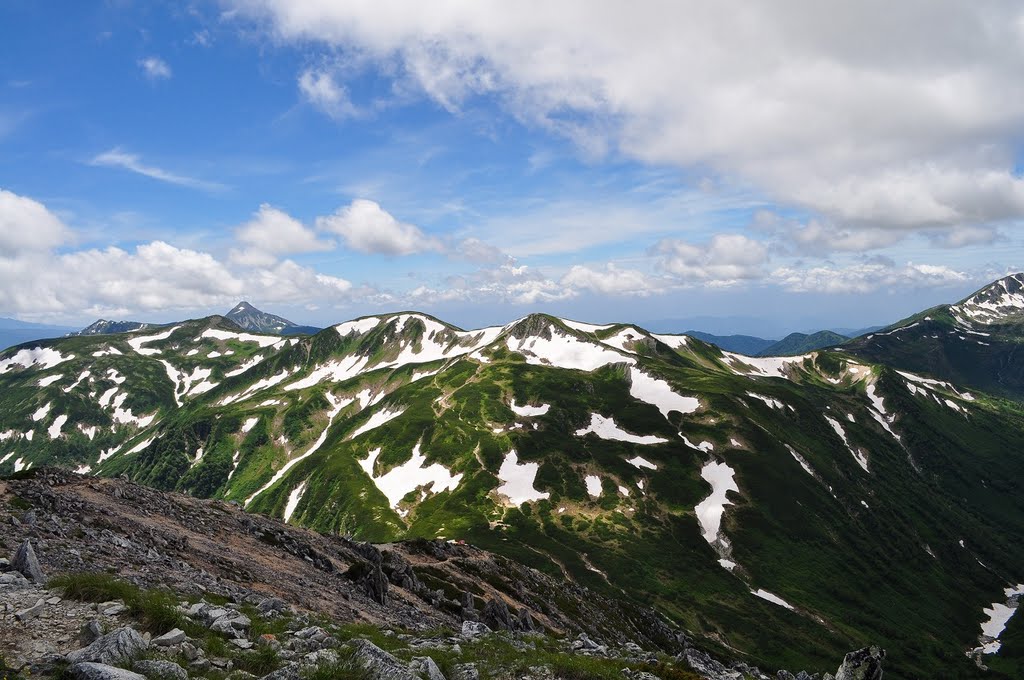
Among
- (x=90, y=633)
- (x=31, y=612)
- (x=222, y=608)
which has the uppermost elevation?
(x=31, y=612)

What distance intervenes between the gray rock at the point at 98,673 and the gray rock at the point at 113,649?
0.62 metres

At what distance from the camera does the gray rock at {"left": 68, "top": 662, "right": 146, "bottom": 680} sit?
1162 centimetres

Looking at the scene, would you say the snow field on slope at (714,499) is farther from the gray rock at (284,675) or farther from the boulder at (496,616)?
the gray rock at (284,675)

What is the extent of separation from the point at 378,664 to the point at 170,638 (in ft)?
20.0

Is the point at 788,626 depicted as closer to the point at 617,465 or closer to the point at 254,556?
the point at 617,465

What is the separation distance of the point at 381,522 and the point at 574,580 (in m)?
61.4

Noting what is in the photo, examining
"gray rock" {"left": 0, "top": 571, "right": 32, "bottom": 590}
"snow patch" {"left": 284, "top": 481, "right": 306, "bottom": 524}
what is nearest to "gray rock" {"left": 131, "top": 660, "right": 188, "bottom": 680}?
"gray rock" {"left": 0, "top": 571, "right": 32, "bottom": 590}

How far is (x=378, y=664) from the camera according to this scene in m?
14.9

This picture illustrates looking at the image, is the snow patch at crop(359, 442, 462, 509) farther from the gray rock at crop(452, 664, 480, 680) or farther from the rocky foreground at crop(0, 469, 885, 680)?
the gray rock at crop(452, 664, 480, 680)

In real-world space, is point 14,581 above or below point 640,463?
above

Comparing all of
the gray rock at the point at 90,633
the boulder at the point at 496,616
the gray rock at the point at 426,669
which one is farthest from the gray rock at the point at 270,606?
the boulder at the point at 496,616

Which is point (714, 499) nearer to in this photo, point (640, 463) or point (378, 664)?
point (640, 463)

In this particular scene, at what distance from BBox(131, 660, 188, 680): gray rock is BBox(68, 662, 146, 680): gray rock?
1.65 ft

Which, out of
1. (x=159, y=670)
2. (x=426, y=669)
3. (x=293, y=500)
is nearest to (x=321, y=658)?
Answer: (x=426, y=669)
